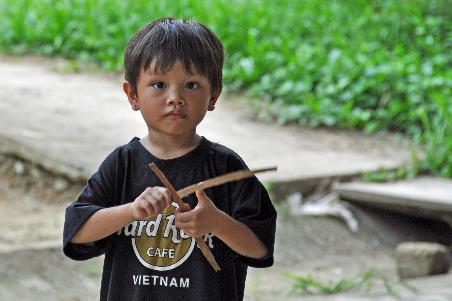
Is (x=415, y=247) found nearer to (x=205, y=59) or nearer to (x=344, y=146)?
(x=344, y=146)

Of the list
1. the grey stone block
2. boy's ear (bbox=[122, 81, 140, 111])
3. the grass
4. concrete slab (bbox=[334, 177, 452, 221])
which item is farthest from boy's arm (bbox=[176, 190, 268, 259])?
concrete slab (bbox=[334, 177, 452, 221])

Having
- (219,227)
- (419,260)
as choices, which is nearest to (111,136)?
(419,260)

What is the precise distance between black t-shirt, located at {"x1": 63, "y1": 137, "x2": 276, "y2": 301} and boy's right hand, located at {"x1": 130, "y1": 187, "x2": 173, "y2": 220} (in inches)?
9.5

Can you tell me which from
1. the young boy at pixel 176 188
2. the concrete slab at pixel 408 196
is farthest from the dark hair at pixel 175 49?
the concrete slab at pixel 408 196

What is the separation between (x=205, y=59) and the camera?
8.79 ft

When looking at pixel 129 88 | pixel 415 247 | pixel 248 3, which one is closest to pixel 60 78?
pixel 248 3

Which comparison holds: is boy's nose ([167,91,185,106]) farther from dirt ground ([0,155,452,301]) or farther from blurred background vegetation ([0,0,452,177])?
blurred background vegetation ([0,0,452,177])

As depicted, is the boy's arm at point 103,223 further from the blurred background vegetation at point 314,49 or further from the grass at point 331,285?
the blurred background vegetation at point 314,49

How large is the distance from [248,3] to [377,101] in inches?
95.3

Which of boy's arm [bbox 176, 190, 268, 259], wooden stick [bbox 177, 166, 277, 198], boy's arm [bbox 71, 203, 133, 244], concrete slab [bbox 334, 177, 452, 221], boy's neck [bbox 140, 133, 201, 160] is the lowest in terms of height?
boy's arm [bbox 176, 190, 268, 259]

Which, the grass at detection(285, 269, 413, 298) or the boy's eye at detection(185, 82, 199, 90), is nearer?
the boy's eye at detection(185, 82, 199, 90)

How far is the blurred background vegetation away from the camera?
808 centimetres

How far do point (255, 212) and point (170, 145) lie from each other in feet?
0.91

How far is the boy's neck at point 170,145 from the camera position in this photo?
2.71 m
